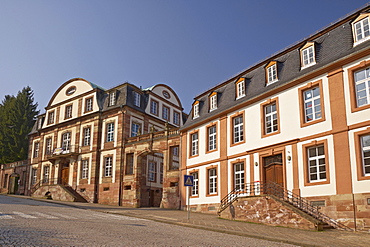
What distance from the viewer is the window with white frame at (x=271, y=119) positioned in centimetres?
2120

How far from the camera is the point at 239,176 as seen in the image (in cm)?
2323

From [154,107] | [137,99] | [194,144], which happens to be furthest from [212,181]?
[154,107]

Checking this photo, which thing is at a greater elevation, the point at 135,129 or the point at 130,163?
the point at 135,129

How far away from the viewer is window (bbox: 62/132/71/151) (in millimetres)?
40294

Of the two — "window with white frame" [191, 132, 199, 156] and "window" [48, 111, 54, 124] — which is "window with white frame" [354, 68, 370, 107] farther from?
"window" [48, 111, 54, 124]

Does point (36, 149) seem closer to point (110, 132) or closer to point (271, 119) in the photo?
point (110, 132)

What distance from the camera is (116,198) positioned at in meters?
34.1

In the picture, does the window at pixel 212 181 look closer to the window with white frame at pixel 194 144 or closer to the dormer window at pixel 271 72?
the window with white frame at pixel 194 144

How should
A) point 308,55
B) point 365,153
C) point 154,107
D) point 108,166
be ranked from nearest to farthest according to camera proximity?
point 365,153, point 308,55, point 108,166, point 154,107

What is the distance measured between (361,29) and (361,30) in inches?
2.1

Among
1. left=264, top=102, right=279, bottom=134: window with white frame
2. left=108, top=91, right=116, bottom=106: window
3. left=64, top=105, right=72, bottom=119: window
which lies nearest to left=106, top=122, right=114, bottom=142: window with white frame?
left=108, top=91, right=116, bottom=106: window

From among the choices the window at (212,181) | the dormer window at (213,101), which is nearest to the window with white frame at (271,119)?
the window at (212,181)

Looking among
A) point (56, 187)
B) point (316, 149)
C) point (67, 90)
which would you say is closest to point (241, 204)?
point (316, 149)

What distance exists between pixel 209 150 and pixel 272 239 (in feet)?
45.8
